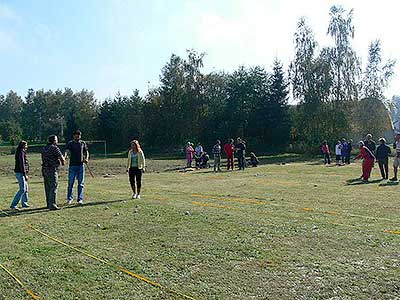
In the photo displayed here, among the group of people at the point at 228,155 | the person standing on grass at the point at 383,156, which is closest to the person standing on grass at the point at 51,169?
the person standing on grass at the point at 383,156

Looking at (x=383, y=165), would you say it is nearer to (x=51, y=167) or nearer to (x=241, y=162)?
(x=241, y=162)

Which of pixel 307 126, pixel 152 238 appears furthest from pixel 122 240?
pixel 307 126

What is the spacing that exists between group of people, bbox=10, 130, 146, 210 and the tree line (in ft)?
110

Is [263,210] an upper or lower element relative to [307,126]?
lower

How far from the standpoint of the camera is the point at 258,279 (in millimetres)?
5828

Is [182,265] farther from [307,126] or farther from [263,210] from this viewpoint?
[307,126]

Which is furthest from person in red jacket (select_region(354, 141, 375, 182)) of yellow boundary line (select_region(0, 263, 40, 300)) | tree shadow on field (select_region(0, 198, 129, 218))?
yellow boundary line (select_region(0, 263, 40, 300))

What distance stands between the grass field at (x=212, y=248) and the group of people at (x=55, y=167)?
1.57 ft

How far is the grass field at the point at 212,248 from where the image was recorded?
5.58m

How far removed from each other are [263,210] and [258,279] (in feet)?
16.8

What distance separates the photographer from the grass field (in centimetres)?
558

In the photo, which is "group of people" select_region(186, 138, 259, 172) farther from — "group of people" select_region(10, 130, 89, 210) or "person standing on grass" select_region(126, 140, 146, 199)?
"group of people" select_region(10, 130, 89, 210)

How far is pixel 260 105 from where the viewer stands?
171ft

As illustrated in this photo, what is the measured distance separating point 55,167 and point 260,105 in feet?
137
